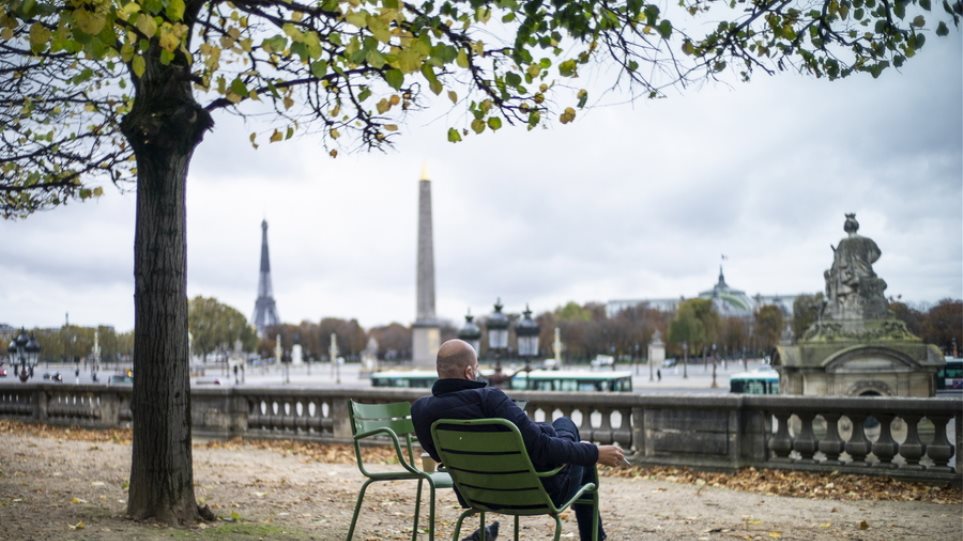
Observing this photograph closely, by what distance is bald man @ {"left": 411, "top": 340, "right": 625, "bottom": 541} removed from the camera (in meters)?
4.65

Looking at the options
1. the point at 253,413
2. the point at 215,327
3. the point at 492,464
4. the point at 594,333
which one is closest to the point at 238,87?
the point at 492,464

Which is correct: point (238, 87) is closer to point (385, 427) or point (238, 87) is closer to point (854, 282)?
point (385, 427)

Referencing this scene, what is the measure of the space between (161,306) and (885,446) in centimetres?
802

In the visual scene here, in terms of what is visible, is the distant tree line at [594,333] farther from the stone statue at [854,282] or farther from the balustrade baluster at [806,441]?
the balustrade baluster at [806,441]

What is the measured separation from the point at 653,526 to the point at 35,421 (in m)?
16.1

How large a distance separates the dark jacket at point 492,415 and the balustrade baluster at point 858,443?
6866 millimetres

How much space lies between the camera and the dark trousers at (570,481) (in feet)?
15.7

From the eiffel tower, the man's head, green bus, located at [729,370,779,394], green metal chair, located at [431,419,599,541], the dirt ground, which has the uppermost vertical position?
the eiffel tower

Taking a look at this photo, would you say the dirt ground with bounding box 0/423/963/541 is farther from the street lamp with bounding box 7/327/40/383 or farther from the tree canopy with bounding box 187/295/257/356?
the tree canopy with bounding box 187/295/257/356

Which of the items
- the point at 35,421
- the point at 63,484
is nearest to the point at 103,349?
the point at 35,421

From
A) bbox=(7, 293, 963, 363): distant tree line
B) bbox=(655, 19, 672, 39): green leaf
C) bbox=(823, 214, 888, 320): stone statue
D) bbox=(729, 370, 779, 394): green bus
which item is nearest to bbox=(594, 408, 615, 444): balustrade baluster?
bbox=(655, 19, 672, 39): green leaf

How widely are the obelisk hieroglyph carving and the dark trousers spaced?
162ft

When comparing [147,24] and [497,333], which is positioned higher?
[147,24]

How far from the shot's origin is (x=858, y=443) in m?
10.5
